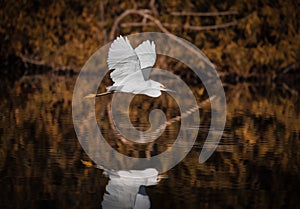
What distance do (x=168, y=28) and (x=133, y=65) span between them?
7520 mm

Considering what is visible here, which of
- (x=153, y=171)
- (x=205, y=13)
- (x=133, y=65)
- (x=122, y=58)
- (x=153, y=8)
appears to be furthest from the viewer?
(x=153, y=8)

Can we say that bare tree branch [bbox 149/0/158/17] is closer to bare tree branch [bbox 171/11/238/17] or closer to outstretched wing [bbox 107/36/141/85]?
bare tree branch [bbox 171/11/238/17]

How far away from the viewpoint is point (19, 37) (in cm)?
1368

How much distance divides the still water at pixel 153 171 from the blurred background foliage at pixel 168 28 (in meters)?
4.68

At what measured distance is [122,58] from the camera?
5.48m

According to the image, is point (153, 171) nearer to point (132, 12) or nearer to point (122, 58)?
point (122, 58)

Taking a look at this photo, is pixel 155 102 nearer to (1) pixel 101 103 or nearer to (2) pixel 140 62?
(1) pixel 101 103

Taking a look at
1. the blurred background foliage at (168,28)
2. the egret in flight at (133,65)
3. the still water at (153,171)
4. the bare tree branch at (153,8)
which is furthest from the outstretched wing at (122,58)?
the bare tree branch at (153,8)

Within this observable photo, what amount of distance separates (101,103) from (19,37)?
5.69m

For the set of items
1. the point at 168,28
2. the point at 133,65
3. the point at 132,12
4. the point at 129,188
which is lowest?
the point at 129,188

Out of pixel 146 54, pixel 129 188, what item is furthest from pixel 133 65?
pixel 129 188

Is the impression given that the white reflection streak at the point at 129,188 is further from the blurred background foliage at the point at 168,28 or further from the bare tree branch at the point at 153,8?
the bare tree branch at the point at 153,8

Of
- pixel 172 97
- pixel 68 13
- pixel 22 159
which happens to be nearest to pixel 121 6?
pixel 68 13

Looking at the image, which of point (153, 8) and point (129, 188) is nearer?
point (129, 188)
